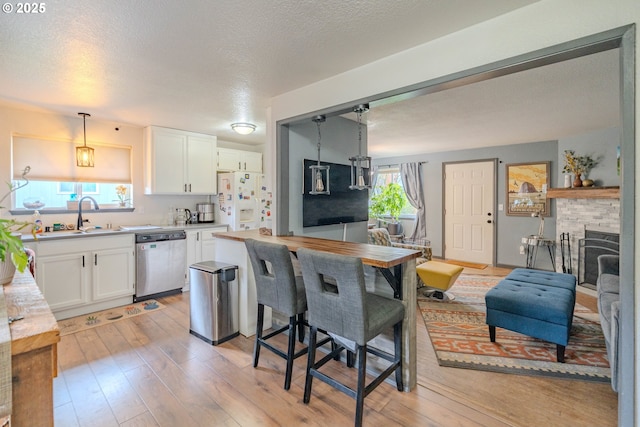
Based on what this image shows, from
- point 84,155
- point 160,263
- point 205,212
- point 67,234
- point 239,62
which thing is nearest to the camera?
point 239,62

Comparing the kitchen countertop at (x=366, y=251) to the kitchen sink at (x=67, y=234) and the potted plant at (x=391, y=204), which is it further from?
the potted plant at (x=391, y=204)

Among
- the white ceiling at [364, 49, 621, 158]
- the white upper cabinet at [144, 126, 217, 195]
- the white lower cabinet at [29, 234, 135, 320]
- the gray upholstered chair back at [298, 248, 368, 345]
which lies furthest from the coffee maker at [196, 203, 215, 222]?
the gray upholstered chair back at [298, 248, 368, 345]

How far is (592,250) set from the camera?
434 cm

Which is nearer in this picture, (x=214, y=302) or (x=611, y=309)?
(x=611, y=309)

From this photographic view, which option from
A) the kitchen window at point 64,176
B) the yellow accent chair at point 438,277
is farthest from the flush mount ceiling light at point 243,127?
the yellow accent chair at point 438,277

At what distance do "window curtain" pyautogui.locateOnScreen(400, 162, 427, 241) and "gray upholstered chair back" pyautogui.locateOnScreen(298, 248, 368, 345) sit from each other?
534cm

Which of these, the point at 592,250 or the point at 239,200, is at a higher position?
the point at 239,200

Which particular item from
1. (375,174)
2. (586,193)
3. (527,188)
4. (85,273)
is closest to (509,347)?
(586,193)

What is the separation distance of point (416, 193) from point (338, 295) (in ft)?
18.0

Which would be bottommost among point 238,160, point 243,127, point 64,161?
point 64,161

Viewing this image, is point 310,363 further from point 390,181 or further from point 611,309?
point 390,181

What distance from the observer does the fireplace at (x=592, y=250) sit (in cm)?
412

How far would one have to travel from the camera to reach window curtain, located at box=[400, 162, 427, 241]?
676 centimetres

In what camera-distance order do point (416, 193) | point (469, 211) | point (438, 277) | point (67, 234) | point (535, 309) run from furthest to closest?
point (416, 193), point (469, 211), point (438, 277), point (67, 234), point (535, 309)
